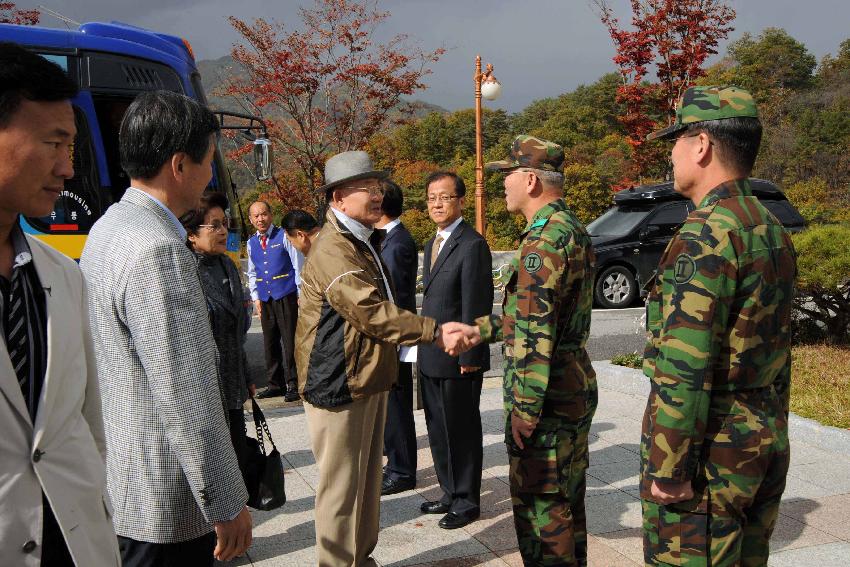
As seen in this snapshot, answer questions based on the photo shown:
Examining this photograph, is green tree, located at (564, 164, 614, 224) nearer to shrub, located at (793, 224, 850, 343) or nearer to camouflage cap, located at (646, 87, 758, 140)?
shrub, located at (793, 224, 850, 343)

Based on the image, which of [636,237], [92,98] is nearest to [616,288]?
[636,237]

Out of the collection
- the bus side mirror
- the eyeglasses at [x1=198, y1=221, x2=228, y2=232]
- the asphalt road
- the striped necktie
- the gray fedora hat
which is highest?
the bus side mirror

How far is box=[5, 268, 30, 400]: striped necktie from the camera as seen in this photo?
1554mm

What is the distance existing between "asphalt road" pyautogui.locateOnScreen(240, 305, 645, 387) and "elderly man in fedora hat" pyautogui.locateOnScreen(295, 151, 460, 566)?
5.58m

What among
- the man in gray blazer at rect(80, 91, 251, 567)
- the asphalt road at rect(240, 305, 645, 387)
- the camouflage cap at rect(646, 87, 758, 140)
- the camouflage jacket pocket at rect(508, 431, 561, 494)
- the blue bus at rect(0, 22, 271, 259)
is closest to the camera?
the man in gray blazer at rect(80, 91, 251, 567)

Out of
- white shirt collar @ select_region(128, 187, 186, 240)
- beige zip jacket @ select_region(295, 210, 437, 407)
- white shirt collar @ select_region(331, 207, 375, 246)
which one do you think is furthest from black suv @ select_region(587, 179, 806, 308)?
white shirt collar @ select_region(128, 187, 186, 240)

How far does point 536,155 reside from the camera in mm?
3293

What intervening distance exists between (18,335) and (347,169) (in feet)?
6.72

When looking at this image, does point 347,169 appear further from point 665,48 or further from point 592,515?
point 665,48

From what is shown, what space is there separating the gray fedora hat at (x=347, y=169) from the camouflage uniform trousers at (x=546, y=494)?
138 cm

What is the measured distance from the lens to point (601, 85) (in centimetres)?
4212

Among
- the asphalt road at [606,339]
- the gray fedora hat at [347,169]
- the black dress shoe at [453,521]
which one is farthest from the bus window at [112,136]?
the black dress shoe at [453,521]

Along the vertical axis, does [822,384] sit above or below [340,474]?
below

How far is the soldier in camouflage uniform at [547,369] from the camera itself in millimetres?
2980
